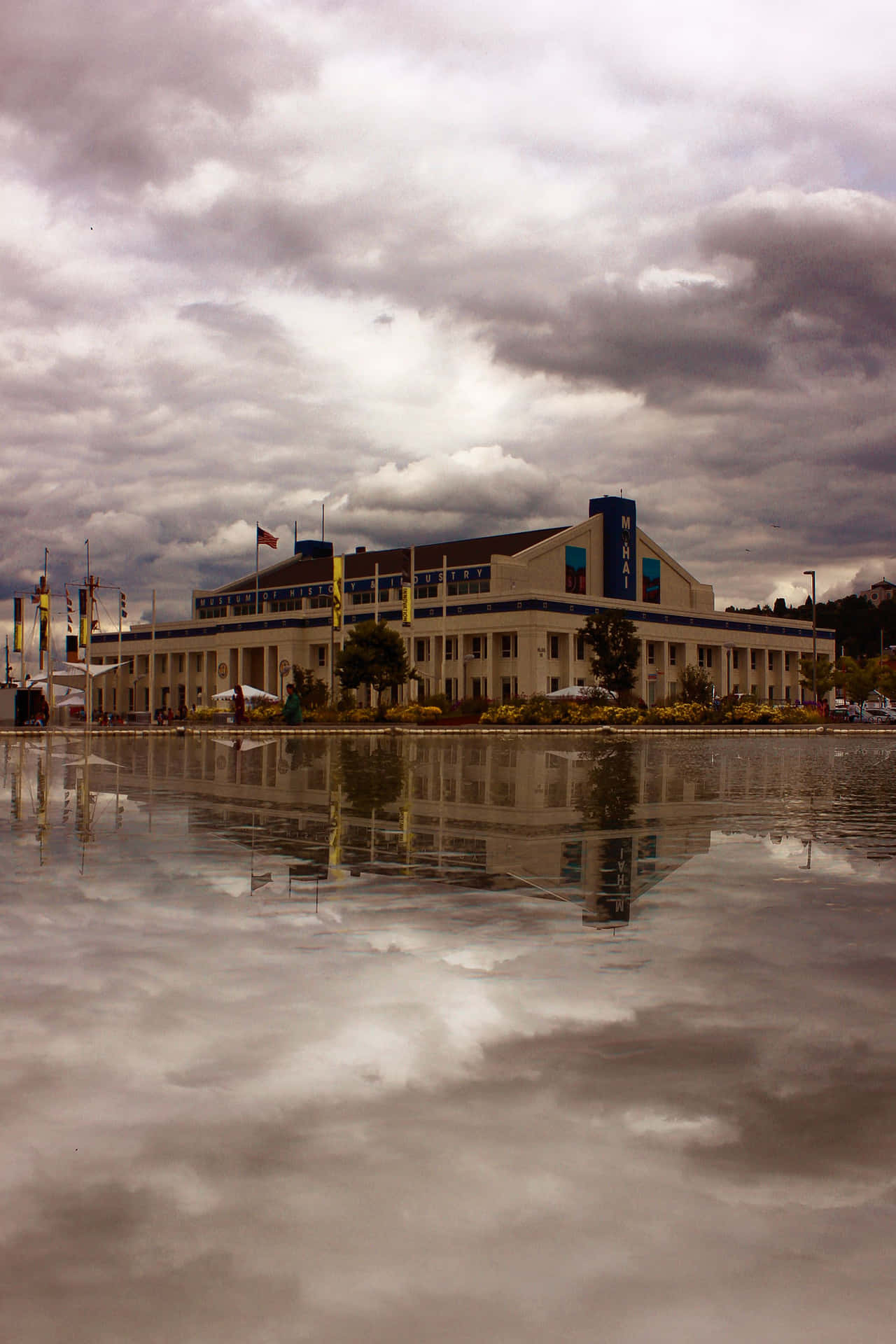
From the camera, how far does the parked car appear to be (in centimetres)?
7631

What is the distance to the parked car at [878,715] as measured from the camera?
250 feet

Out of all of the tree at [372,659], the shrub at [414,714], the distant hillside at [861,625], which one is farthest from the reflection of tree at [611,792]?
the distant hillside at [861,625]

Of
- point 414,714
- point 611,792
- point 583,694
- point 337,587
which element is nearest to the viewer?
point 611,792

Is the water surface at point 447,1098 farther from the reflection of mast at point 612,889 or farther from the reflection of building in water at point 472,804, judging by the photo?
the reflection of building in water at point 472,804

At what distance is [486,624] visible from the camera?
9394 centimetres

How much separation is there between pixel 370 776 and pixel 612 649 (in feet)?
180

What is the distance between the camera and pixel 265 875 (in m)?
8.54

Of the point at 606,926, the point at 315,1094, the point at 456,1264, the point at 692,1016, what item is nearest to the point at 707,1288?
the point at 456,1264

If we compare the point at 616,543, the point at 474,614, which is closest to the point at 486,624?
the point at 474,614

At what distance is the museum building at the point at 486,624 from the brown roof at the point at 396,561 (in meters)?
0.28

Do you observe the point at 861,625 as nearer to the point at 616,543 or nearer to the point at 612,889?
the point at 616,543

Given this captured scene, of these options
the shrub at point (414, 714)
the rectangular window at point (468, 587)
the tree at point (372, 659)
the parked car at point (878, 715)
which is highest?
the rectangular window at point (468, 587)

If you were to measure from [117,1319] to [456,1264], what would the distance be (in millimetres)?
806

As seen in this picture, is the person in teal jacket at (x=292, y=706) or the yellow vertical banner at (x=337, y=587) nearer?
the person in teal jacket at (x=292, y=706)
